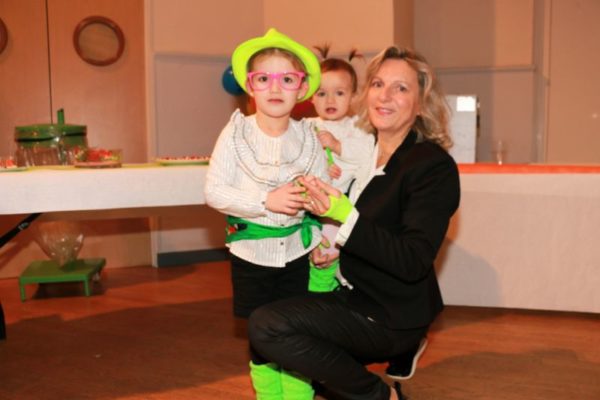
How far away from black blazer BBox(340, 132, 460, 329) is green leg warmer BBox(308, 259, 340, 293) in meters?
0.22

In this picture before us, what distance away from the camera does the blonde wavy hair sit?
1.94 meters

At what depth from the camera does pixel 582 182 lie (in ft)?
9.70

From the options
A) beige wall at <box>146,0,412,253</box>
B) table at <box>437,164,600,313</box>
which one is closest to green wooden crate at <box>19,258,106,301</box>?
beige wall at <box>146,0,412,253</box>

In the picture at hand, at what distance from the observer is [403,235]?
1.73 metres

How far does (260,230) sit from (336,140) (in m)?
0.51

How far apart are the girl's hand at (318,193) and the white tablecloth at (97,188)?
33.8 inches

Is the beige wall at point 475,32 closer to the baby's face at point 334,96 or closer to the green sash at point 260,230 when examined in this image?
the baby's face at point 334,96

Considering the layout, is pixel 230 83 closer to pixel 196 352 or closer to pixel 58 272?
pixel 58 272

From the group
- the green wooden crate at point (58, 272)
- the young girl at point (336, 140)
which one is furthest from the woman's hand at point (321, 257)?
the green wooden crate at point (58, 272)

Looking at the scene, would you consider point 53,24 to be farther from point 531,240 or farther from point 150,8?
point 531,240

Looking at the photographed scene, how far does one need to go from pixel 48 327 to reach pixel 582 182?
2.73 m

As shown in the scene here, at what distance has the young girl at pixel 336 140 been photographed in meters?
2.18

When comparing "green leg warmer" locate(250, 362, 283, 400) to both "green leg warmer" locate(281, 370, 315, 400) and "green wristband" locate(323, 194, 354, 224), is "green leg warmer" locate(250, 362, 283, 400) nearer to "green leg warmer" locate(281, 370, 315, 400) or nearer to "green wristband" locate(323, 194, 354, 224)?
"green leg warmer" locate(281, 370, 315, 400)

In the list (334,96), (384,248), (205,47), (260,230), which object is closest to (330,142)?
(334,96)
